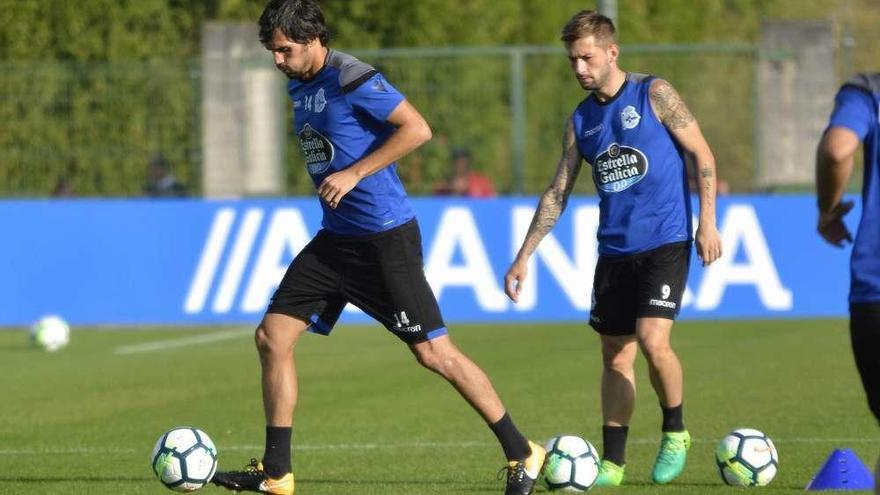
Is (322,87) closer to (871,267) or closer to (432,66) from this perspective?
(871,267)

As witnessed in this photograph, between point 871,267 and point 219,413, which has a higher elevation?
point 871,267

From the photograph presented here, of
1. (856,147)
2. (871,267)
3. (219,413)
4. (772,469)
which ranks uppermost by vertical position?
(856,147)

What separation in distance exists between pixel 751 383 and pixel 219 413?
396 centimetres

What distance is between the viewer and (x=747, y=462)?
8.35m

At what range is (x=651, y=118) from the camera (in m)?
8.62

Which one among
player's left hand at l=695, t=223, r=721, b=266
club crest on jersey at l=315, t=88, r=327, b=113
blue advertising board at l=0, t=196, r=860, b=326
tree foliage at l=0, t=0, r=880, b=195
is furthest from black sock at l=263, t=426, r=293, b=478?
tree foliage at l=0, t=0, r=880, b=195

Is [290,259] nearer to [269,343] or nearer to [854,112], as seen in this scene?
[269,343]

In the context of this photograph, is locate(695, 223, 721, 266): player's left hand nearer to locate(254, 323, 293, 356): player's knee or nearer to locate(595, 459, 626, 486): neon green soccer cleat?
locate(595, 459, 626, 486): neon green soccer cleat

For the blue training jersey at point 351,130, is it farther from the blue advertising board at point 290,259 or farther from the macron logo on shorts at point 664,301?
the blue advertising board at point 290,259

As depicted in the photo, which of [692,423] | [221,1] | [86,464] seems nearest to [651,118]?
[692,423]

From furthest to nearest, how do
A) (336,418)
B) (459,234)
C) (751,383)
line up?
(459,234) → (751,383) → (336,418)

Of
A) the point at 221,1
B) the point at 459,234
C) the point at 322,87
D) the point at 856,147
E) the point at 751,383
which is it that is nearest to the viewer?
the point at 856,147

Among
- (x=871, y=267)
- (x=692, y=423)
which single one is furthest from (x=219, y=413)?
(x=871, y=267)

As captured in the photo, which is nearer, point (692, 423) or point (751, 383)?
point (692, 423)
